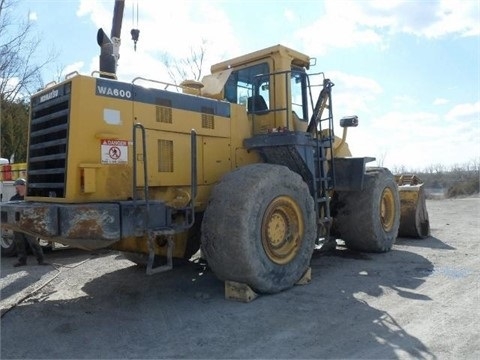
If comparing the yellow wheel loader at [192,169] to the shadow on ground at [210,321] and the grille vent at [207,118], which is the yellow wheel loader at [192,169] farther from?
the shadow on ground at [210,321]

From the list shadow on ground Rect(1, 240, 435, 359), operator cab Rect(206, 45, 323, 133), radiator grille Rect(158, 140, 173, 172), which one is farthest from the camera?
operator cab Rect(206, 45, 323, 133)

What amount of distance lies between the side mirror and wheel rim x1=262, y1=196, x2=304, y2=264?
7.74 feet

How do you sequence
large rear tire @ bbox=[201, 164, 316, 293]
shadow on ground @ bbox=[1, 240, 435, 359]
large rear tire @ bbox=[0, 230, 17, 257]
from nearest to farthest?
shadow on ground @ bbox=[1, 240, 435, 359] < large rear tire @ bbox=[201, 164, 316, 293] < large rear tire @ bbox=[0, 230, 17, 257]

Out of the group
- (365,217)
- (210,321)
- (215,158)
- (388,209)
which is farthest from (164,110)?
(388,209)

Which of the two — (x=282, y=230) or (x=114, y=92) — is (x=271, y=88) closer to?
(x=282, y=230)

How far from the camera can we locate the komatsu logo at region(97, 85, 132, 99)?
5476 mm

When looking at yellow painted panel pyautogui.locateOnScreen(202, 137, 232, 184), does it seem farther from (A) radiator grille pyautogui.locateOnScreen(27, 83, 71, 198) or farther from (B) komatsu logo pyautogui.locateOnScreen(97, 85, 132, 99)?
(A) radiator grille pyautogui.locateOnScreen(27, 83, 71, 198)

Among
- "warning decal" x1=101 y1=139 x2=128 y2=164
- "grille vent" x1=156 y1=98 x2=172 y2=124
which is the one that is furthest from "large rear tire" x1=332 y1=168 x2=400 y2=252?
"warning decal" x1=101 y1=139 x2=128 y2=164

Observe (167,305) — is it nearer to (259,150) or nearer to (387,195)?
(259,150)

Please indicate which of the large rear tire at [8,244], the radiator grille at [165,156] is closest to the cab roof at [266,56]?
the radiator grille at [165,156]

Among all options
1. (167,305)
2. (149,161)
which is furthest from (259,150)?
(167,305)

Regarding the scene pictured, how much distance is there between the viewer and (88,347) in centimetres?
448

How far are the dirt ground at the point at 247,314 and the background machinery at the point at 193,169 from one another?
0.49 metres

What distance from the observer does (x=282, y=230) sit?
21.0ft
